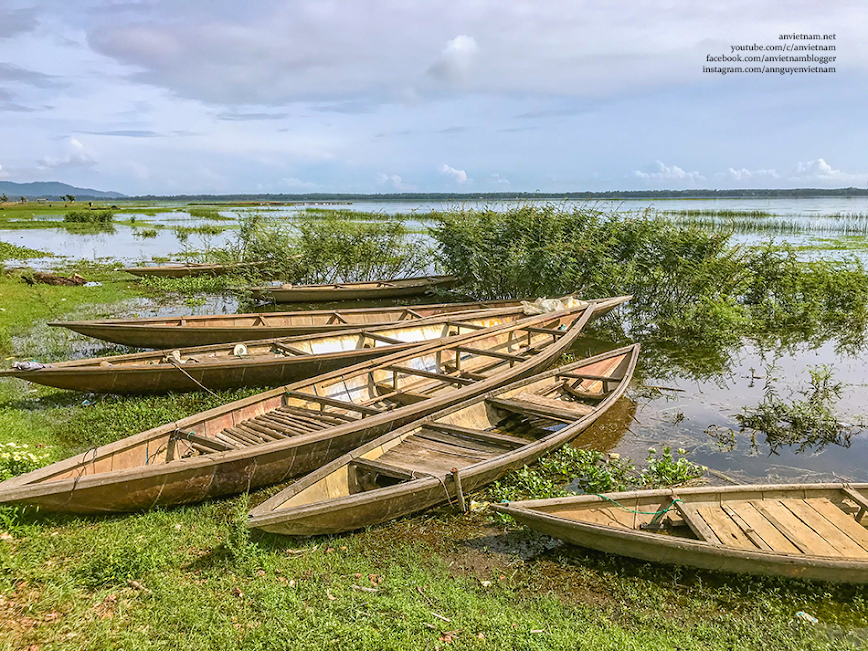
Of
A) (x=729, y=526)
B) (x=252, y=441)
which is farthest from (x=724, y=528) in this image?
(x=252, y=441)

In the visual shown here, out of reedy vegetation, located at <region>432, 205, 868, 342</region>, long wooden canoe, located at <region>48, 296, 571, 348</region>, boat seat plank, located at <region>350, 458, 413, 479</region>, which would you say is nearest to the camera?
boat seat plank, located at <region>350, 458, 413, 479</region>

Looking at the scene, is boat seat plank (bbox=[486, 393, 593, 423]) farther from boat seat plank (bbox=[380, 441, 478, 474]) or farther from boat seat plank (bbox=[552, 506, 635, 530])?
boat seat plank (bbox=[552, 506, 635, 530])

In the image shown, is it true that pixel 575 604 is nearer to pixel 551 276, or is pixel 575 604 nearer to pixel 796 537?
pixel 796 537

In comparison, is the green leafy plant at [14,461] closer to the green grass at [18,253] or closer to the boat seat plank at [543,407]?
the boat seat plank at [543,407]

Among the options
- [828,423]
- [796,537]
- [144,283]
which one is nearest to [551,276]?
[828,423]

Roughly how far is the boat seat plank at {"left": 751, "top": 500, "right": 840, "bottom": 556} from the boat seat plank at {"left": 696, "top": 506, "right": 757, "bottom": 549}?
340 millimetres

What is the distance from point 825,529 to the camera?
4.69 meters

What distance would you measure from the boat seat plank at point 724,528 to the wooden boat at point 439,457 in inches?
63.2

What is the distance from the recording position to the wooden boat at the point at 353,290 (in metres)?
15.2

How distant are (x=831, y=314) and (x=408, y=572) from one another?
1314 centimetres

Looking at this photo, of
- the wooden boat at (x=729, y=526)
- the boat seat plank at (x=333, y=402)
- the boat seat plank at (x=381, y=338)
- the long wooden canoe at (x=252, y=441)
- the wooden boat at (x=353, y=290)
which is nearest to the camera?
the wooden boat at (x=729, y=526)

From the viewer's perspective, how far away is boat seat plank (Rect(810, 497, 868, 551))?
15.1 feet

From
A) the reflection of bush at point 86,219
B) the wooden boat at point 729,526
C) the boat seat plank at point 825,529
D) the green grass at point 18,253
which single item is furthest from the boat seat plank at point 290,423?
the reflection of bush at point 86,219

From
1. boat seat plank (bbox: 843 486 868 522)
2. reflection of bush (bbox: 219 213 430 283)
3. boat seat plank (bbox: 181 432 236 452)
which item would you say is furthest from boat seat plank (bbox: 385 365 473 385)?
reflection of bush (bbox: 219 213 430 283)
